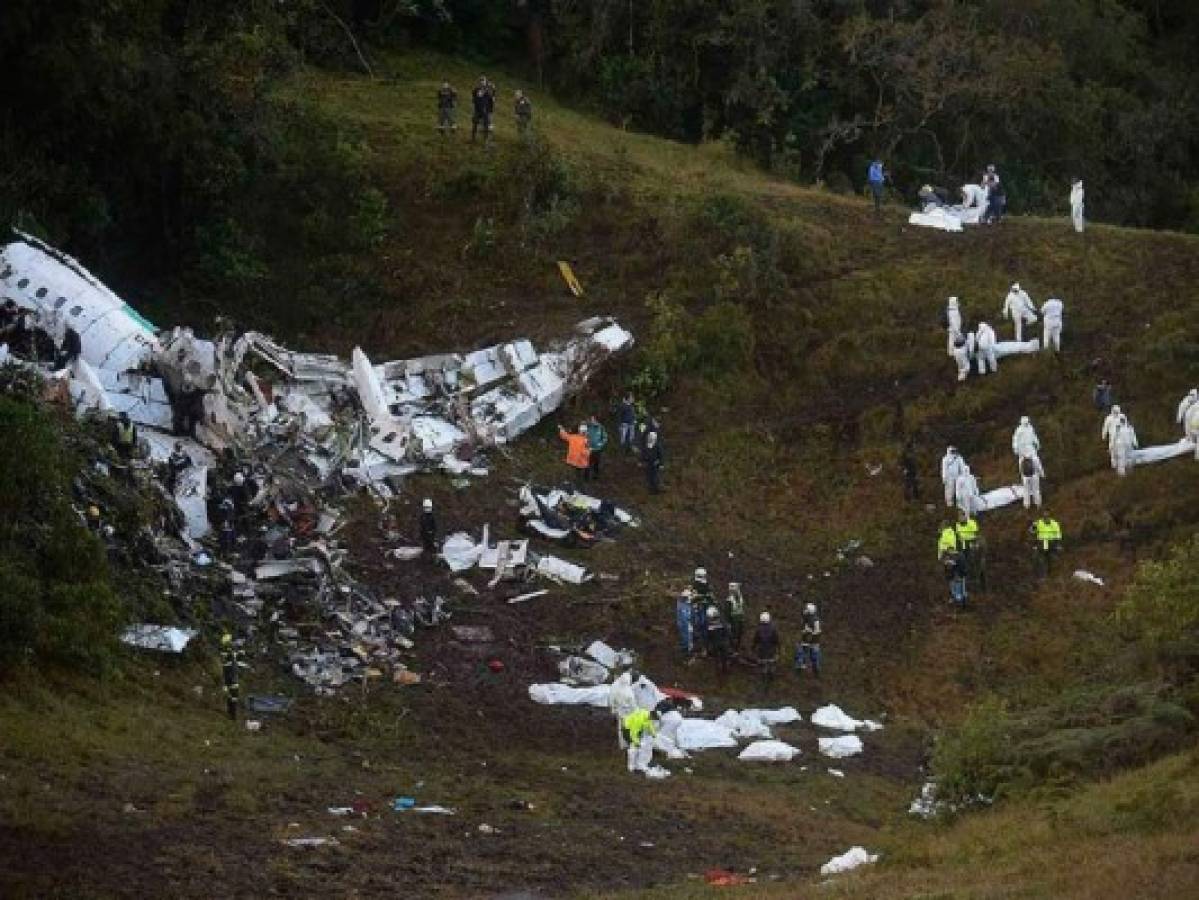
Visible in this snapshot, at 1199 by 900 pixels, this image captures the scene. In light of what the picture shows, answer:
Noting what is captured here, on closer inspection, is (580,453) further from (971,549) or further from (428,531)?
(971,549)

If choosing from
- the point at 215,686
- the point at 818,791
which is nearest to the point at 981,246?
the point at 818,791

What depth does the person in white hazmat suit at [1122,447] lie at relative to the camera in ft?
127

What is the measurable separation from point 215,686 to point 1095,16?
3537 cm

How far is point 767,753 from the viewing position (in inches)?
1224

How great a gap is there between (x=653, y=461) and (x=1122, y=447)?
26.0ft

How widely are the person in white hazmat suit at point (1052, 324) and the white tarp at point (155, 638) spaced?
18.3m

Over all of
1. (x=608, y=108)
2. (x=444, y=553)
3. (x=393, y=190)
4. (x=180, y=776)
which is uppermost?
(x=608, y=108)

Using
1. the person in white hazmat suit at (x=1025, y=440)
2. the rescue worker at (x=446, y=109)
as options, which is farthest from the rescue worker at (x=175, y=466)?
the rescue worker at (x=446, y=109)

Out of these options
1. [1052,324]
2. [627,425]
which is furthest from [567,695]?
[1052,324]

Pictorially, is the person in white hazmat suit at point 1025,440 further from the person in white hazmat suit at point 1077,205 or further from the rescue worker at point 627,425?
the person in white hazmat suit at point 1077,205

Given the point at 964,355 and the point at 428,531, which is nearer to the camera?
the point at 428,531

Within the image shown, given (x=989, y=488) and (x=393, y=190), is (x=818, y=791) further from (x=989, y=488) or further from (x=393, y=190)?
(x=393, y=190)

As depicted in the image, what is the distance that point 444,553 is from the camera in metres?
36.1

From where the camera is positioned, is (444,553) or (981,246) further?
(981,246)
